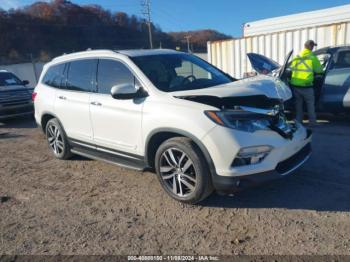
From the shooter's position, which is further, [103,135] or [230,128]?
[103,135]

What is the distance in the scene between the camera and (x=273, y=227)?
339 centimetres

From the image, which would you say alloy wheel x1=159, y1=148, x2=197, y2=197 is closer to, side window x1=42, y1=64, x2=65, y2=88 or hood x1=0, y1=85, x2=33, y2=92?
side window x1=42, y1=64, x2=65, y2=88

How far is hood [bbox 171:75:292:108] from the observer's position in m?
3.77

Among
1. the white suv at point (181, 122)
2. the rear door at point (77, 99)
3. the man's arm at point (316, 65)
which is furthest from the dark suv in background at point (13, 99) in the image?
the man's arm at point (316, 65)

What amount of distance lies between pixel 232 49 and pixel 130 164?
30.2 ft

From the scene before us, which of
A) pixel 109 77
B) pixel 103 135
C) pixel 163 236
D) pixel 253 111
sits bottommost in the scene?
pixel 163 236

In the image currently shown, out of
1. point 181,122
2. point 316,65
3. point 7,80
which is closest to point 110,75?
point 181,122

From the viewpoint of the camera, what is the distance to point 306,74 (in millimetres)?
6961

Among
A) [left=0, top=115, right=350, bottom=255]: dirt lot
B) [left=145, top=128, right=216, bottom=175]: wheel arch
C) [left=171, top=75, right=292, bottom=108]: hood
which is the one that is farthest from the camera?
[left=171, top=75, right=292, bottom=108]: hood

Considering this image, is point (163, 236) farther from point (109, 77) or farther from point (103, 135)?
point (109, 77)

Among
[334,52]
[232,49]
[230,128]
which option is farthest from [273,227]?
[232,49]

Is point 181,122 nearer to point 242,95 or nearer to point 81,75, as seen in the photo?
point 242,95

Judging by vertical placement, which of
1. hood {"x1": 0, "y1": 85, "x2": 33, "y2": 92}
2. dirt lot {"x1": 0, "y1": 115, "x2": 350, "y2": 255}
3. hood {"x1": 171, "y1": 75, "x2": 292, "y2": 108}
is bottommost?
dirt lot {"x1": 0, "y1": 115, "x2": 350, "y2": 255}

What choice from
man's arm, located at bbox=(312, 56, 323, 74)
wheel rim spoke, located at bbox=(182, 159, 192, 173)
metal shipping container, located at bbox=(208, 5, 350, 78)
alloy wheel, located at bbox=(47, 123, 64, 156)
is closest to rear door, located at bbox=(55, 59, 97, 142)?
alloy wheel, located at bbox=(47, 123, 64, 156)
